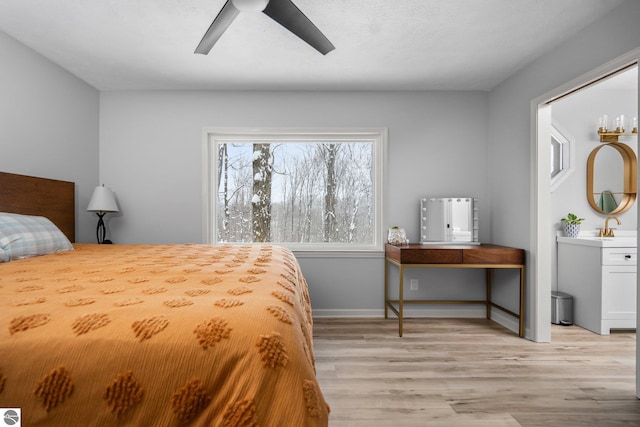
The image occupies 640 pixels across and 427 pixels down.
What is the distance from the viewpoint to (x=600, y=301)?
127 inches

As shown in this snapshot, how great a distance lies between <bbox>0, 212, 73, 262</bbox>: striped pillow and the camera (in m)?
2.09

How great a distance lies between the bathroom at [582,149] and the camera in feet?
12.4

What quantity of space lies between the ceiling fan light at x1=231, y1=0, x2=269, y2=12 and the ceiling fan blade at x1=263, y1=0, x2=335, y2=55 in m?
0.03

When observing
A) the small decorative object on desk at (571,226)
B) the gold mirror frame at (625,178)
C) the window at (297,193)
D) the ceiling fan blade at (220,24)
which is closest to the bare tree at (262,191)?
the window at (297,193)

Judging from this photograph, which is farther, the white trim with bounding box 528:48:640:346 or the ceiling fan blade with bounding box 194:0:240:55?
the white trim with bounding box 528:48:640:346

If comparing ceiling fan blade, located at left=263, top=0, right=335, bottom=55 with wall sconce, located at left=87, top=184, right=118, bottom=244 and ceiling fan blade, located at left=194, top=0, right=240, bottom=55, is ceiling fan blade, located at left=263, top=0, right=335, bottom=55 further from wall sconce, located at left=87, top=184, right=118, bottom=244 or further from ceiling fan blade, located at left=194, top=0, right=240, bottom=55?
wall sconce, located at left=87, top=184, right=118, bottom=244

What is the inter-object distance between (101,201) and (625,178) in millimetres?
5395

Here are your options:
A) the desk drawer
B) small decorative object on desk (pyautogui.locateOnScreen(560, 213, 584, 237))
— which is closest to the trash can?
the desk drawer

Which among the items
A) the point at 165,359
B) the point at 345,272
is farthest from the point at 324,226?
the point at 165,359

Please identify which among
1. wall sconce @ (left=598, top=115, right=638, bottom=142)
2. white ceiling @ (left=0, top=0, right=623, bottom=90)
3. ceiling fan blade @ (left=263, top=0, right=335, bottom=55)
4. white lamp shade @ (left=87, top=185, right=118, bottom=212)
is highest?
white ceiling @ (left=0, top=0, right=623, bottom=90)

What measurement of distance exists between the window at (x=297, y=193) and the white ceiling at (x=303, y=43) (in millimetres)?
684

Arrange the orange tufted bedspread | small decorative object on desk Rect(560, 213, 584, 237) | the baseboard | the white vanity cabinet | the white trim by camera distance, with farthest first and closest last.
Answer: the baseboard
small decorative object on desk Rect(560, 213, 584, 237)
the white vanity cabinet
the white trim
the orange tufted bedspread

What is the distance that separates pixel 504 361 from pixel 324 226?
2.12 metres

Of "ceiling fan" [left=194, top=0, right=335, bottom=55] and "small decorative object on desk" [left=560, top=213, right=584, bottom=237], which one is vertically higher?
"ceiling fan" [left=194, top=0, right=335, bottom=55]
